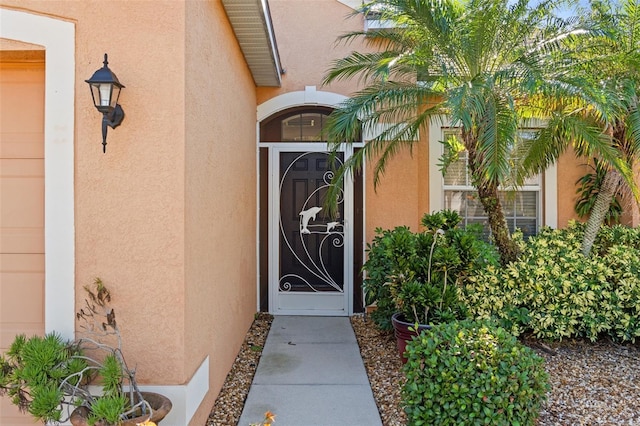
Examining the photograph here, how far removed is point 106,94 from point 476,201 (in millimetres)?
6210

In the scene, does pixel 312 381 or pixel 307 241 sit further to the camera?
pixel 307 241

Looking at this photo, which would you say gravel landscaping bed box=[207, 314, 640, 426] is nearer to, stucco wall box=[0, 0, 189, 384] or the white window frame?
stucco wall box=[0, 0, 189, 384]

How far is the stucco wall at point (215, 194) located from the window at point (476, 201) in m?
3.57

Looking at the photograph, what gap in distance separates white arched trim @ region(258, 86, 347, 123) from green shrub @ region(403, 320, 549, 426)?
15.4ft

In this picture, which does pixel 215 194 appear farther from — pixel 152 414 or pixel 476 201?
pixel 476 201

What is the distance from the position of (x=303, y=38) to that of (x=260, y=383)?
5.54 m

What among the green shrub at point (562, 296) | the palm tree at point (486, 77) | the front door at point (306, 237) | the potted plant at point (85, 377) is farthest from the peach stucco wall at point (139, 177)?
the front door at point (306, 237)

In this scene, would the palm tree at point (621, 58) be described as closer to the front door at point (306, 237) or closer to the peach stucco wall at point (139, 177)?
the front door at point (306, 237)

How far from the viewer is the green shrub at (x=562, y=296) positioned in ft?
16.9

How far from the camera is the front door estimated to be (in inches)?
277

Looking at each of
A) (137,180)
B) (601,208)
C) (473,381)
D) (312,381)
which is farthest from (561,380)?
(137,180)

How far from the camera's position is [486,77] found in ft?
14.9

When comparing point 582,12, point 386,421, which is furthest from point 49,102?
point 582,12

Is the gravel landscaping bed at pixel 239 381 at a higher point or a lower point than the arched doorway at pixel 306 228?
lower
